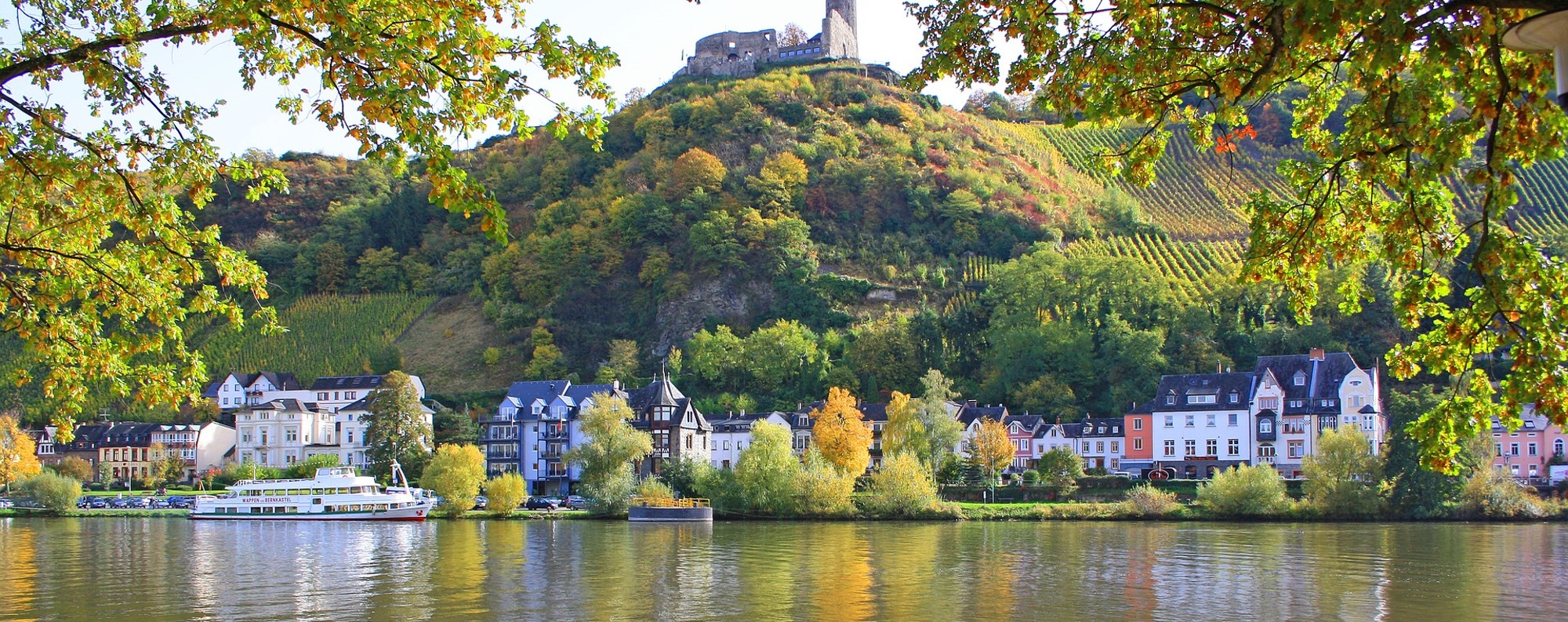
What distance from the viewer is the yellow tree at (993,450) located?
67.6m

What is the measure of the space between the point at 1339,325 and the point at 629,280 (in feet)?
188

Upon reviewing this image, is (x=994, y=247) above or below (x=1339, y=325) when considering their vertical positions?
above

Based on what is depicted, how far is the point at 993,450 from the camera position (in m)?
67.6

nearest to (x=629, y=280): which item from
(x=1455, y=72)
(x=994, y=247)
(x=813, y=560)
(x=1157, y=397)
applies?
(x=994, y=247)

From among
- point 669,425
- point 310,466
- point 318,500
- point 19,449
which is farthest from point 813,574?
point 19,449

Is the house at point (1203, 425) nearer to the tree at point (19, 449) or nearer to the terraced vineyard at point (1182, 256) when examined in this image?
the terraced vineyard at point (1182, 256)

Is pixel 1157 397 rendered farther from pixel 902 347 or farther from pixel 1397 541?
pixel 1397 541

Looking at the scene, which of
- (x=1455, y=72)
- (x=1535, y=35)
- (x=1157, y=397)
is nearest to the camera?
(x=1535, y=35)

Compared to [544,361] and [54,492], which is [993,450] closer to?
[544,361]

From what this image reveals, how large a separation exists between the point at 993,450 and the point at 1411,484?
65.1 ft

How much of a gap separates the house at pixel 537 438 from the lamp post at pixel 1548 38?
7409 centimetres

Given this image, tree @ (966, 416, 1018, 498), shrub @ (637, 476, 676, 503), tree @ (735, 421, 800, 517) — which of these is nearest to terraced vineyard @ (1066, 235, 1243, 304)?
tree @ (966, 416, 1018, 498)

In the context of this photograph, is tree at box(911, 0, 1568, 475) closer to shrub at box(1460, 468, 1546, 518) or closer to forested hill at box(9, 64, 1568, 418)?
shrub at box(1460, 468, 1546, 518)

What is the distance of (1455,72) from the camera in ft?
26.4
